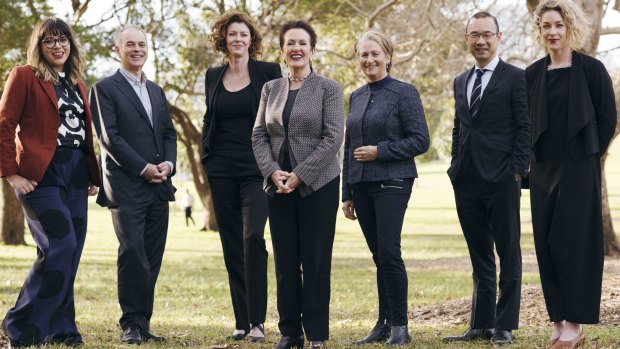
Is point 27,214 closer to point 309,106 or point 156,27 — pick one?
point 309,106

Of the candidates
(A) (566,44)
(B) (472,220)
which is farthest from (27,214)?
(A) (566,44)

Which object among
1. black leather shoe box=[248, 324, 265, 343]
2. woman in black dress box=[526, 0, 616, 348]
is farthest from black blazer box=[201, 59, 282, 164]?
woman in black dress box=[526, 0, 616, 348]

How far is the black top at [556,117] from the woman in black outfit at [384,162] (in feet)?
3.19

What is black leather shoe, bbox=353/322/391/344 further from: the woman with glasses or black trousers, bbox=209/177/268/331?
the woman with glasses

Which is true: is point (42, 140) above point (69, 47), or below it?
below

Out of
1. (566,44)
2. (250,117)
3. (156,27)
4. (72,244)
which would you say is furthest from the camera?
(156,27)

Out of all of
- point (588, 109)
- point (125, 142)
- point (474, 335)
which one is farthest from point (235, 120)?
point (588, 109)

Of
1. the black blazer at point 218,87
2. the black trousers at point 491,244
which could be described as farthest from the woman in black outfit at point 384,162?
the black blazer at point 218,87

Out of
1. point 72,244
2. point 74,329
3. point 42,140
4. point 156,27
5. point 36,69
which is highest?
point 156,27

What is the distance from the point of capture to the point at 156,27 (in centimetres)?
2805

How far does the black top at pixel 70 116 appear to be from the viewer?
24.6 ft

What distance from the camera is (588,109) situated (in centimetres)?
680

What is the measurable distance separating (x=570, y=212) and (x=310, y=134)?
6.11ft

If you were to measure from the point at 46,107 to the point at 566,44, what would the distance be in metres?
3.75
